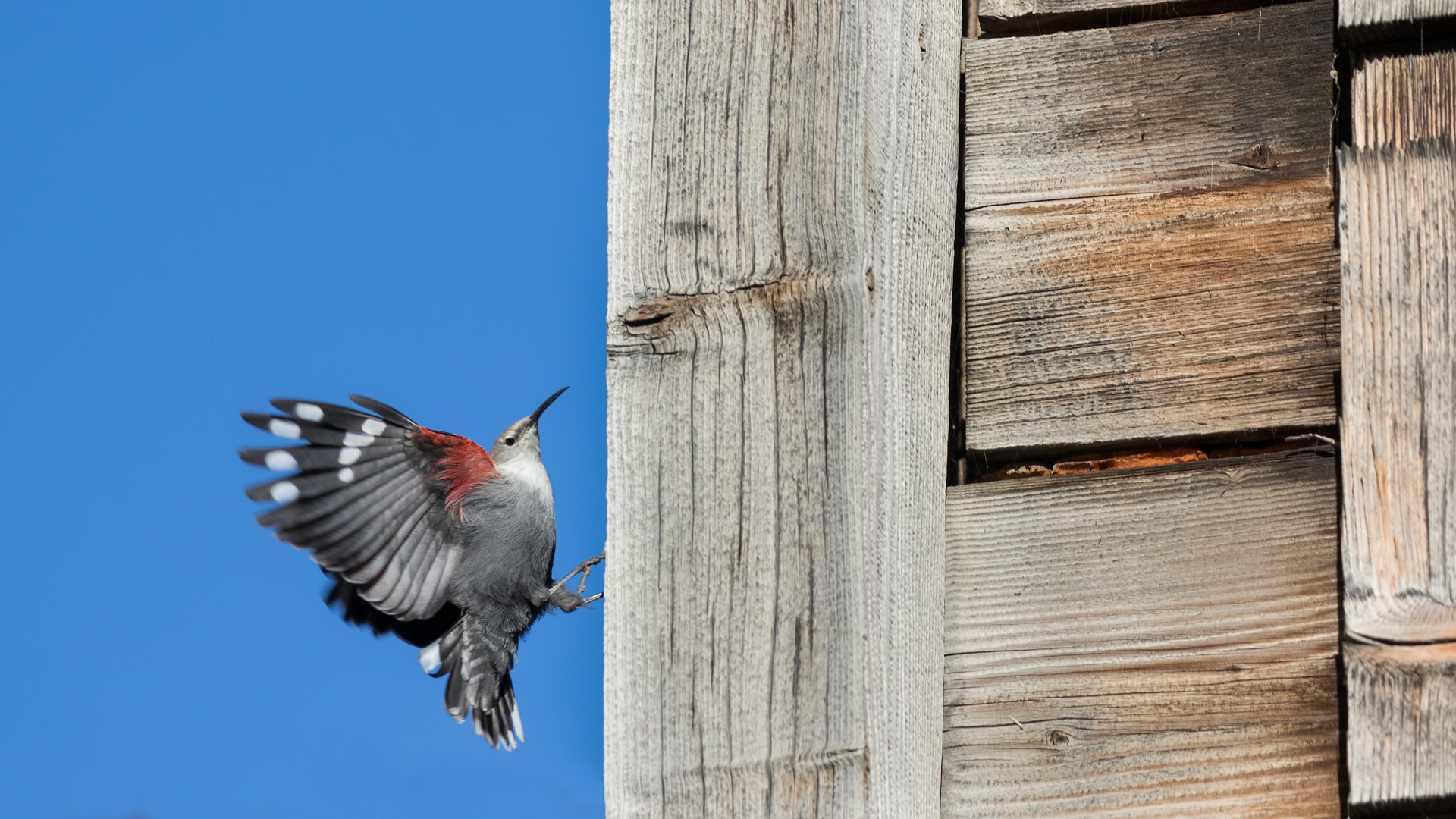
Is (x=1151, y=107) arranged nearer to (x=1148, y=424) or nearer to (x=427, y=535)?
(x=1148, y=424)

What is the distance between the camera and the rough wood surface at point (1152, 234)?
1.74 metres

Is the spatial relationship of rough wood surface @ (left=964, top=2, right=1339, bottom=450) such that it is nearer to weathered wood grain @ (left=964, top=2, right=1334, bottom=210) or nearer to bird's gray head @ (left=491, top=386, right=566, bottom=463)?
weathered wood grain @ (left=964, top=2, right=1334, bottom=210)

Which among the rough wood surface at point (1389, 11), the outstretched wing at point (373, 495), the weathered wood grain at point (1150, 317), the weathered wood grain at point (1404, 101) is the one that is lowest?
the outstretched wing at point (373, 495)

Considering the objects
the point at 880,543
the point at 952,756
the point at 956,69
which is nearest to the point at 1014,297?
the point at 956,69

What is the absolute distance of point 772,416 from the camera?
1587 millimetres

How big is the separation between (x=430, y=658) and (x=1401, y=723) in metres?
3.35

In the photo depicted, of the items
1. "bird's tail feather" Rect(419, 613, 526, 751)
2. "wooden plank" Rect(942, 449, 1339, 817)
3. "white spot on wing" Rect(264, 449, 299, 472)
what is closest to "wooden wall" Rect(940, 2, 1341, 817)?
"wooden plank" Rect(942, 449, 1339, 817)

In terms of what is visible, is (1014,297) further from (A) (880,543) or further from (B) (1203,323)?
(A) (880,543)

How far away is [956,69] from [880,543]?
2.60ft

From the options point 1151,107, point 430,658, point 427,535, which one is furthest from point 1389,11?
point 430,658

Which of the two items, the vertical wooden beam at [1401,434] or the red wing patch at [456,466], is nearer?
the vertical wooden beam at [1401,434]

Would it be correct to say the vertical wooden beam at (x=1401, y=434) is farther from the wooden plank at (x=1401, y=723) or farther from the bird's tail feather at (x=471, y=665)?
the bird's tail feather at (x=471, y=665)

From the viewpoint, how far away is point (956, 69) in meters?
1.93

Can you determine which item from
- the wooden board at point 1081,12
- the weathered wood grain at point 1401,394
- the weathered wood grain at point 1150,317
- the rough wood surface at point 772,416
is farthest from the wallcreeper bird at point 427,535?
the weathered wood grain at point 1401,394
